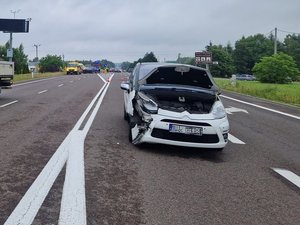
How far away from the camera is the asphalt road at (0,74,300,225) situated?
478 centimetres

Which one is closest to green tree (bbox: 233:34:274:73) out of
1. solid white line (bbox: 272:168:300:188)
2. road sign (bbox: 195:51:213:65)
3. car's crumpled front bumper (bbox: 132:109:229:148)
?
road sign (bbox: 195:51:213:65)

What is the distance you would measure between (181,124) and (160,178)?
1.68 metres

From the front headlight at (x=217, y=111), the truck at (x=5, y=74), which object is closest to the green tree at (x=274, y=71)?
the truck at (x=5, y=74)

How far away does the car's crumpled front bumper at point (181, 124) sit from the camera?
25.2 feet

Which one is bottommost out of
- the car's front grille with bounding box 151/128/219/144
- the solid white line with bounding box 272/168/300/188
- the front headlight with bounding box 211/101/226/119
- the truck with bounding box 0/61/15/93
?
the solid white line with bounding box 272/168/300/188

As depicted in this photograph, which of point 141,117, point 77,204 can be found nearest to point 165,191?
point 77,204

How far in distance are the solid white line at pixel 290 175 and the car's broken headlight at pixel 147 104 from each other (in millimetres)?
2290

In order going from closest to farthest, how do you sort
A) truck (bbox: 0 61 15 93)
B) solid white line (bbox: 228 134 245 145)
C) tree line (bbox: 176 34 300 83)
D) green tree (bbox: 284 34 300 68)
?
solid white line (bbox: 228 134 245 145) → truck (bbox: 0 61 15 93) → tree line (bbox: 176 34 300 83) → green tree (bbox: 284 34 300 68)

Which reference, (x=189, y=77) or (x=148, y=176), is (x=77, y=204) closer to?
(x=148, y=176)

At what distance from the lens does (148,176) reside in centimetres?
627

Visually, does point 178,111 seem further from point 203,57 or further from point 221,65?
point 221,65

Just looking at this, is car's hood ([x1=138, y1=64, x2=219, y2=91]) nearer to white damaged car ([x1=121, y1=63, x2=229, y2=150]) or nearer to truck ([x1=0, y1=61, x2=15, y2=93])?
white damaged car ([x1=121, y1=63, x2=229, y2=150])

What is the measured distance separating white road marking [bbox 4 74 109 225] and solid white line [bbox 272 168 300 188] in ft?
9.87

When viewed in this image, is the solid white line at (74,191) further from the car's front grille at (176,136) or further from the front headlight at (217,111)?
the front headlight at (217,111)
